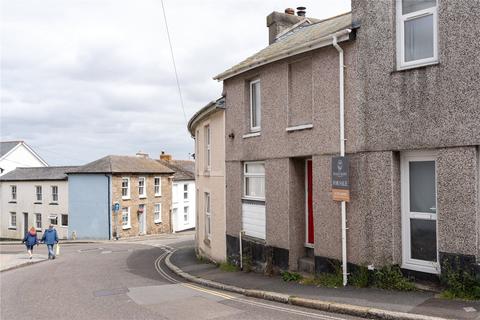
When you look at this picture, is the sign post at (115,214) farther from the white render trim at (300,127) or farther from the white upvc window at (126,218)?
the white render trim at (300,127)

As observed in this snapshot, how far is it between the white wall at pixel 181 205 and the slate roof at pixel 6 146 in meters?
18.6

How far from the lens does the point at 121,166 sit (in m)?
37.5

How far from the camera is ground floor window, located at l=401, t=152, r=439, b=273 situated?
7.97 m

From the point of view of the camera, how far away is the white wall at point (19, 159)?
4672 cm

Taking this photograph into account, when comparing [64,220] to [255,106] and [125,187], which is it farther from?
[255,106]

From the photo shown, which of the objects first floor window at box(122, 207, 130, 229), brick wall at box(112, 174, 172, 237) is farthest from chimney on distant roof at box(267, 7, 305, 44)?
first floor window at box(122, 207, 130, 229)

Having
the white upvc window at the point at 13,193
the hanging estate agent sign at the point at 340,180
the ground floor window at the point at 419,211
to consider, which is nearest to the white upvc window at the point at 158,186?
the white upvc window at the point at 13,193

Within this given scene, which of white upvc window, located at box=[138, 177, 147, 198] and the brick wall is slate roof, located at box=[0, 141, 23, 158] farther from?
the brick wall

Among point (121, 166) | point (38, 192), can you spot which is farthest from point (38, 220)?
point (121, 166)

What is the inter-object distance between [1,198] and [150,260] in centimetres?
3060

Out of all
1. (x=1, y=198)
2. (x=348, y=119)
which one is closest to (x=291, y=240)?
(x=348, y=119)

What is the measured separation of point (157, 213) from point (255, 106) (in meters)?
30.2

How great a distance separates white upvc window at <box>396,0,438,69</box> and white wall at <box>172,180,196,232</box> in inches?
1456

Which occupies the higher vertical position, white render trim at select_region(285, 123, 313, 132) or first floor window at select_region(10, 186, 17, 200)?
white render trim at select_region(285, 123, 313, 132)
